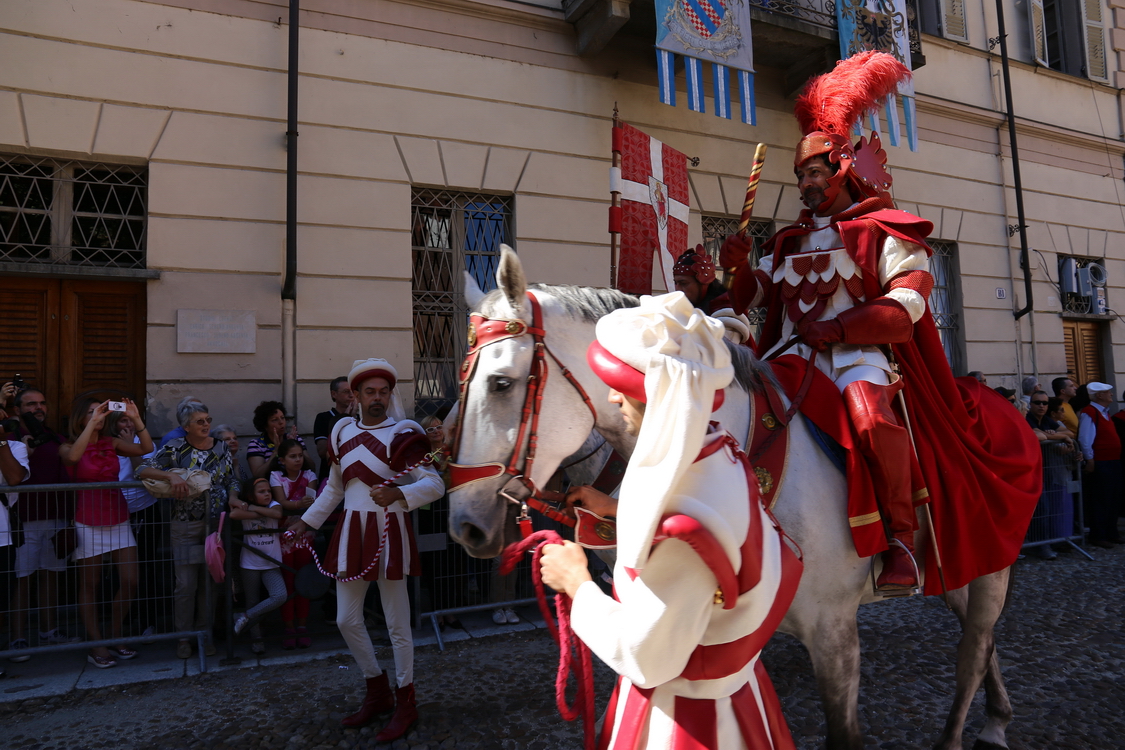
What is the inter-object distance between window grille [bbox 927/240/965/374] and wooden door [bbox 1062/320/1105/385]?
7.77ft

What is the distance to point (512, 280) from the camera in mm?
2123

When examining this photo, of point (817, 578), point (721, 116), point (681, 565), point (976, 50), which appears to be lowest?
point (817, 578)

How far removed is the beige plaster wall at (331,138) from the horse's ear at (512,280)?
5.03m

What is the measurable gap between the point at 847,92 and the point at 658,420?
262cm

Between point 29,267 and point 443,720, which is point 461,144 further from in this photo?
point 443,720

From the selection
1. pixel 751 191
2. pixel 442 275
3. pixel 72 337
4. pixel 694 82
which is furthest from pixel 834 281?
pixel 72 337

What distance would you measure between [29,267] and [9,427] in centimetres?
177

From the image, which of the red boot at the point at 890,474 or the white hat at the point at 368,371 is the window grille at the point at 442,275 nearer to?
the white hat at the point at 368,371

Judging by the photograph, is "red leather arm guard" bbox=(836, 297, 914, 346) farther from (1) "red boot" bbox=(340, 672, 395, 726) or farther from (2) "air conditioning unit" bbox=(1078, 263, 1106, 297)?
(2) "air conditioning unit" bbox=(1078, 263, 1106, 297)

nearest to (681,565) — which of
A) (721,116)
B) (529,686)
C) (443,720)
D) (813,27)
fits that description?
(443,720)

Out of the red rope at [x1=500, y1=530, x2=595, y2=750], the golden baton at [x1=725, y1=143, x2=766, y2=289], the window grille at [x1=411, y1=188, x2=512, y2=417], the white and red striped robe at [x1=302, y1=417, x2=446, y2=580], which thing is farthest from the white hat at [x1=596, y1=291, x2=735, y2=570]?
the window grille at [x1=411, y1=188, x2=512, y2=417]

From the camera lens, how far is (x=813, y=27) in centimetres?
859

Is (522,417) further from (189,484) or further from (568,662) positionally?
(189,484)

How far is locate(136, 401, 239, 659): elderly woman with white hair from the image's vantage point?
188 inches
